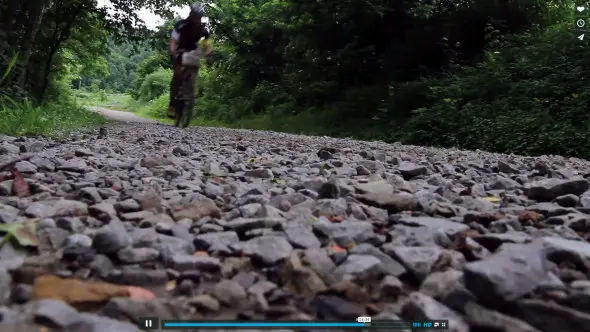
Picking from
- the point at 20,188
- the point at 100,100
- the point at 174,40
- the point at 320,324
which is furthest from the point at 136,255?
the point at 100,100

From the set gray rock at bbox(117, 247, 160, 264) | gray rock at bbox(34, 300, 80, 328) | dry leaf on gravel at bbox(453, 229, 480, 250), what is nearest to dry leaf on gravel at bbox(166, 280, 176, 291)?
gray rock at bbox(117, 247, 160, 264)

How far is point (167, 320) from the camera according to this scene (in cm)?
95

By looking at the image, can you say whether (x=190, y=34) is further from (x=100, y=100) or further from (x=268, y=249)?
(x=100, y=100)

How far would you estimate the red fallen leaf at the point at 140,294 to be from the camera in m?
1.06

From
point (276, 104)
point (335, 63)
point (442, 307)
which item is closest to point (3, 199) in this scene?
point (442, 307)

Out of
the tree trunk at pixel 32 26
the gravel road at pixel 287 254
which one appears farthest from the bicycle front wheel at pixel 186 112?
the gravel road at pixel 287 254

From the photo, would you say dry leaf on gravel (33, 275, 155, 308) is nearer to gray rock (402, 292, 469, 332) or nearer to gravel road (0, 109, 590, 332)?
gravel road (0, 109, 590, 332)

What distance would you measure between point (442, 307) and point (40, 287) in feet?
2.85

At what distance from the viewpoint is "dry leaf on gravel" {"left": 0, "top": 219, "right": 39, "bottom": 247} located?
4.38 ft

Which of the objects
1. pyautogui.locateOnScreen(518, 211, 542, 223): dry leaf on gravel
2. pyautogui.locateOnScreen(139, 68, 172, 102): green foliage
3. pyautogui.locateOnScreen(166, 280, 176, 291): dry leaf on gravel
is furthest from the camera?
pyautogui.locateOnScreen(139, 68, 172, 102): green foliage

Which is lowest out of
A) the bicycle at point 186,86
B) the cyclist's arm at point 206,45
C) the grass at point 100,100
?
the grass at point 100,100

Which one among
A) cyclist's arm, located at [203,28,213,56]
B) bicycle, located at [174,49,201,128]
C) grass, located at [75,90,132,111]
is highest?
cyclist's arm, located at [203,28,213,56]

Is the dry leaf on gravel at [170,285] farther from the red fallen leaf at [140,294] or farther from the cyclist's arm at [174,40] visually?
the cyclist's arm at [174,40]

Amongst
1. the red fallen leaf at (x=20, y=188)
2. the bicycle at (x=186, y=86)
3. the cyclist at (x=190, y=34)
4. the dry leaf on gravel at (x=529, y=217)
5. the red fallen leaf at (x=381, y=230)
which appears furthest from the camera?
the bicycle at (x=186, y=86)
